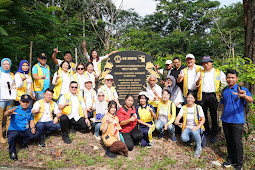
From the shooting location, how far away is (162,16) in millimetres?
26797

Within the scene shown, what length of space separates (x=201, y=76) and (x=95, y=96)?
2.68 meters

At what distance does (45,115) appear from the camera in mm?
4562

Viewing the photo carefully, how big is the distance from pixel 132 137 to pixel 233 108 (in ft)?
7.22

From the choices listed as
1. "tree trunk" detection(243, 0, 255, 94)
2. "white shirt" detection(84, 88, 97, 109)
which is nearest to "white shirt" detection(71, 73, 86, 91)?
"white shirt" detection(84, 88, 97, 109)

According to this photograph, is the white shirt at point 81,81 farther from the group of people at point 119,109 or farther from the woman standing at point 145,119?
the woman standing at point 145,119

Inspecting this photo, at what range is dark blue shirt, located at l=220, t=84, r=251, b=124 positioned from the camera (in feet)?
12.4

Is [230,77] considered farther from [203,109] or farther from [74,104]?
[74,104]

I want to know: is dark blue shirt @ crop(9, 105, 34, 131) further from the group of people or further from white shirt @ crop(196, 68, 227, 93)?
white shirt @ crop(196, 68, 227, 93)

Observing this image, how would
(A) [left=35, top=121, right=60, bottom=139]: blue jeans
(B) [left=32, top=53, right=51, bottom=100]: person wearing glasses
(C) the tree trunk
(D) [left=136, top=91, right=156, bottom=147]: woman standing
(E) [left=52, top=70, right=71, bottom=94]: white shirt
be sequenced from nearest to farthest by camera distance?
(A) [left=35, top=121, right=60, bottom=139]: blue jeans → (D) [left=136, top=91, right=156, bottom=147]: woman standing → (B) [left=32, top=53, right=51, bottom=100]: person wearing glasses → (E) [left=52, top=70, right=71, bottom=94]: white shirt → (C) the tree trunk

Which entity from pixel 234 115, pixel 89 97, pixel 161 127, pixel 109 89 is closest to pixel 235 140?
pixel 234 115

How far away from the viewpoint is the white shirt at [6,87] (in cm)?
446

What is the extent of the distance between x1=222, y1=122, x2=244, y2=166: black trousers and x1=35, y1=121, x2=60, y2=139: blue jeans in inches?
149

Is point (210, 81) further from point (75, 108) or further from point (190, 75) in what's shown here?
point (75, 108)

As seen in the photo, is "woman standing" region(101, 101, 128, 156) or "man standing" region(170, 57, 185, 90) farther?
"man standing" region(170, 57, 185, 90)
